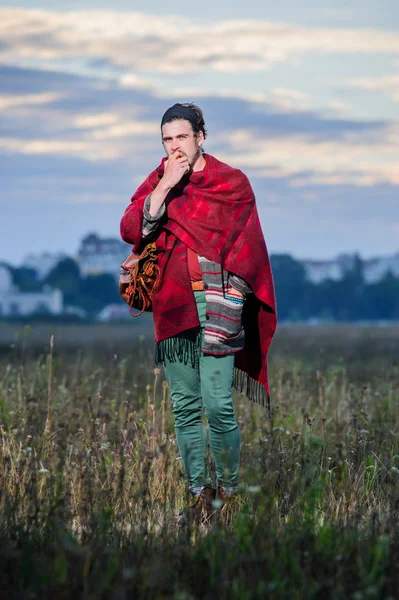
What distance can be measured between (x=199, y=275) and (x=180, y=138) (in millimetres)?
739

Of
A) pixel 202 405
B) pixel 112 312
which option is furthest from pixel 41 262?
pixel 202 405

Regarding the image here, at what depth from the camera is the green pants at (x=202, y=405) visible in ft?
16.5

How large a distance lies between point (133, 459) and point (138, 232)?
1894mm

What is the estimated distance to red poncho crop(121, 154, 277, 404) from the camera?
5043mm

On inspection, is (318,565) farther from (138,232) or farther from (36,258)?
(36,258)

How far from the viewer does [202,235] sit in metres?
5.04

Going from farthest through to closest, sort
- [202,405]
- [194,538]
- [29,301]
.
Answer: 1. [29,301]
2. [202,405]
3. [194,538]

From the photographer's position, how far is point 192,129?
505 cm

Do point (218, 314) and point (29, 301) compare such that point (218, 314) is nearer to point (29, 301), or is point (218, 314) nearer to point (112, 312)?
point (112, 312)

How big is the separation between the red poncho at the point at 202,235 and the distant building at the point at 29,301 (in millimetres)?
125308

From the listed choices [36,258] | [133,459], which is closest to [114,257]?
[36,258]

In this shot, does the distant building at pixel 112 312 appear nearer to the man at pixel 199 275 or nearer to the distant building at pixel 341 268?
the distant building at pixel 341 268

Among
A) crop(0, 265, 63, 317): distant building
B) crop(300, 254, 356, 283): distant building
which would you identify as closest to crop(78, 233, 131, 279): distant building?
crop(0, 265, 63, 317): distant building

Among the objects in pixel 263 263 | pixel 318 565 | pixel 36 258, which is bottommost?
pixel 318 565
